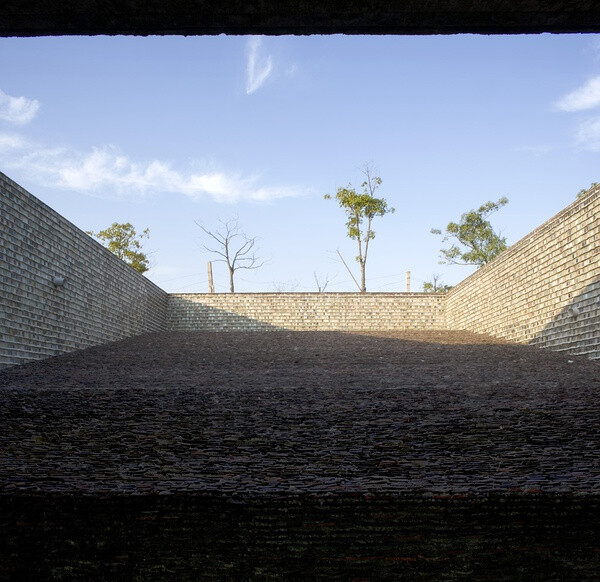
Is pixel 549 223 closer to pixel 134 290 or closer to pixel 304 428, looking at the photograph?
pixel 304 428

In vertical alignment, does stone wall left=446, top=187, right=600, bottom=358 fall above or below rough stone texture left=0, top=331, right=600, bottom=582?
above

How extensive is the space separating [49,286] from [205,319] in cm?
846

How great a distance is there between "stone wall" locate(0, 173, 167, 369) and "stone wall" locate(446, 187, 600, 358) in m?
9.06

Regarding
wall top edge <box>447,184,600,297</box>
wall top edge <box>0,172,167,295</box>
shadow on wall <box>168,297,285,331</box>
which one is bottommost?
shadow on wall <box>168,297,285,331</box>

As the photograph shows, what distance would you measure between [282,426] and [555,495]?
234cm

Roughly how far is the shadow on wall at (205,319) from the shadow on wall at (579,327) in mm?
9620
